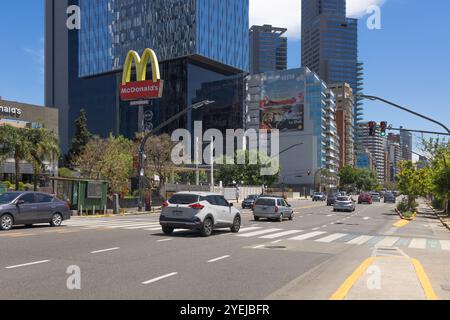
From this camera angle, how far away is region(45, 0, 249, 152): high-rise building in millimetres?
107688

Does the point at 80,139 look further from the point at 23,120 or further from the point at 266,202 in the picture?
the point at 266,202

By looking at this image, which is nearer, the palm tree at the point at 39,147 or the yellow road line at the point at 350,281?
the yellow road line at the point at 350,281

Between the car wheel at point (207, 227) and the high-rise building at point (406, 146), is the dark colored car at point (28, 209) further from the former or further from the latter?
the high-rise building at point (406, 146)

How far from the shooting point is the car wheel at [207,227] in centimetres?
1923

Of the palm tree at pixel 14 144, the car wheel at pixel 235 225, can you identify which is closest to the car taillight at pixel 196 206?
the car wheel at pixel 235 225

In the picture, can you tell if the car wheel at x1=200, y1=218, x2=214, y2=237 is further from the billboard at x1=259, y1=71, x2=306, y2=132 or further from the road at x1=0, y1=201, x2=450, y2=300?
the billboard at x1=259, y1=71, x2=306, y2=132

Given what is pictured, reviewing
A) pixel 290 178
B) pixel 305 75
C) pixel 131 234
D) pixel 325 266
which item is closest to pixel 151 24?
pixel 305 75

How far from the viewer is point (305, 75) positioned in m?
141

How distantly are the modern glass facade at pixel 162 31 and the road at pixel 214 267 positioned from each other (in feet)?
300

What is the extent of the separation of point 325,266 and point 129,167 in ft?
134

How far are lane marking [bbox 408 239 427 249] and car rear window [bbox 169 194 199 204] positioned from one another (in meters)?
7.86

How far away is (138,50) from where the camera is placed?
111 metres

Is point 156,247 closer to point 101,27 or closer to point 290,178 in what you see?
point 101,27

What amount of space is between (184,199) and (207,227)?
1363mm
